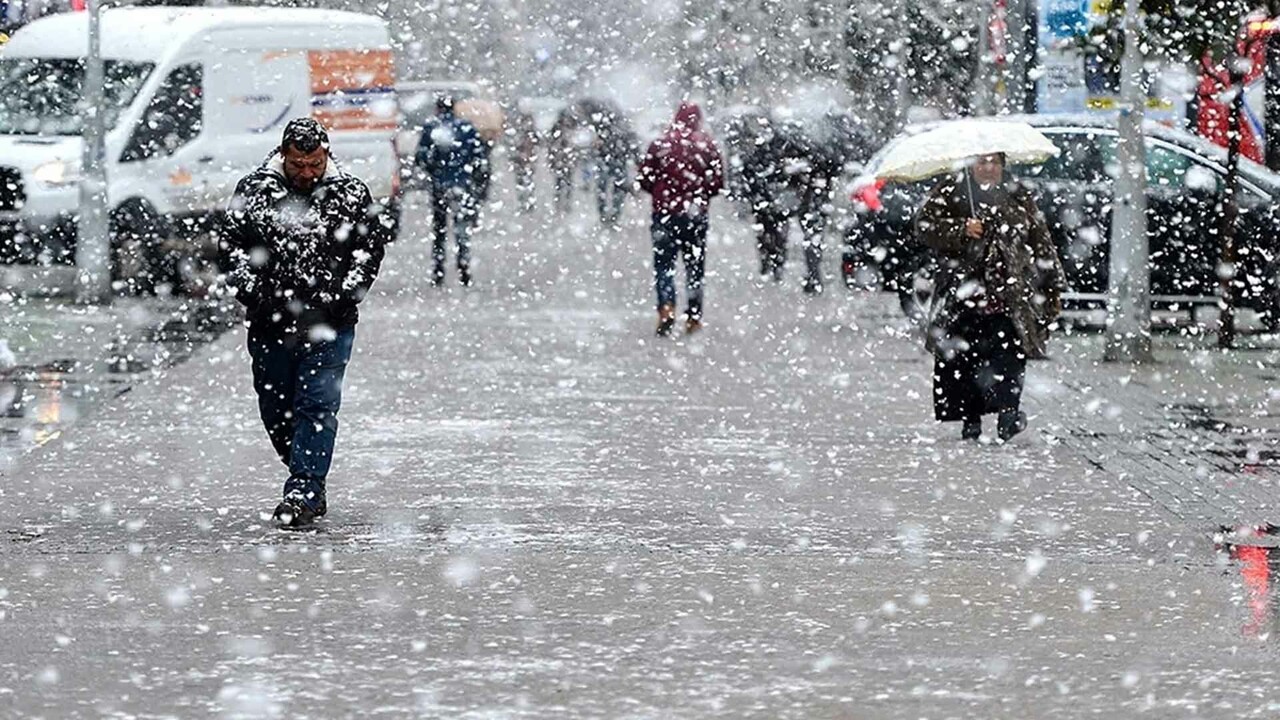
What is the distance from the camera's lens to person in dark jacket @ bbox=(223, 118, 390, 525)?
10.4 m

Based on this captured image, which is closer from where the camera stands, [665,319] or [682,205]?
[665,319]

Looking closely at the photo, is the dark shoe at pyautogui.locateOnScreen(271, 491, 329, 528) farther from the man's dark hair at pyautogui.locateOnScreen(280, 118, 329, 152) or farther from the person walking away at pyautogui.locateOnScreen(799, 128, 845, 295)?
the person walking away at pyautogui.locateOnScreen(799, 128, 845, 295)

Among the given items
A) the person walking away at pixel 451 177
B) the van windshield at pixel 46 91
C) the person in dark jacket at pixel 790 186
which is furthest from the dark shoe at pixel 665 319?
the van windshield at pixel 46 91

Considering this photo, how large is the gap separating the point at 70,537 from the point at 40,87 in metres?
15.1

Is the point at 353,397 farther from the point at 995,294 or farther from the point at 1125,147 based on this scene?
the point at 1125,147

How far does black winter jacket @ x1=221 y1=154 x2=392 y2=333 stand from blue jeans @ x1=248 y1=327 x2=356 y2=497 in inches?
4.3

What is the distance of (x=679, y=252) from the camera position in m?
20.1

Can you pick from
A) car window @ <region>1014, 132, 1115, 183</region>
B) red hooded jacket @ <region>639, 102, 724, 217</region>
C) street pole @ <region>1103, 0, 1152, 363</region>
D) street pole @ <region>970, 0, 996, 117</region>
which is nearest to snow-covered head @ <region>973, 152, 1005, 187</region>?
street pole @ <region>1103, 0, 1152, 363</region>

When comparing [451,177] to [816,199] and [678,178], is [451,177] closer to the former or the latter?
[816,199]

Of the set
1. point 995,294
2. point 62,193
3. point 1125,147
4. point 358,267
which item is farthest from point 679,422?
point 62,193

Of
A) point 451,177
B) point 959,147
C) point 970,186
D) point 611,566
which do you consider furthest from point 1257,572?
point 451,177

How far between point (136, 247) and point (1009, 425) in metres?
11.8

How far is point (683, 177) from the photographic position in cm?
1992

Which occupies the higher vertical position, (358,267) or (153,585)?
(358,267)
